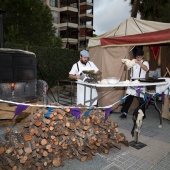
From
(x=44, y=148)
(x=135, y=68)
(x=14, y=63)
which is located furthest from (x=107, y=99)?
(x=44, y=148)

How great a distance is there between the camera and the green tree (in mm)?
11352

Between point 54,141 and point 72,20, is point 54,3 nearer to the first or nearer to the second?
point 72,20

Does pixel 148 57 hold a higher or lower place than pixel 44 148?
higher

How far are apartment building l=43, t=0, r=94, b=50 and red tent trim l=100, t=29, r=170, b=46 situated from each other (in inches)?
1271

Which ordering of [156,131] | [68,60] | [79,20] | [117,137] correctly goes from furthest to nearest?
[79,20] → [68,60] → [156,131] → [117,137]

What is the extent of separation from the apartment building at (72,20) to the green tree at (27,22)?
24.2m

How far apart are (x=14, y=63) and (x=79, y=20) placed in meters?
39.1

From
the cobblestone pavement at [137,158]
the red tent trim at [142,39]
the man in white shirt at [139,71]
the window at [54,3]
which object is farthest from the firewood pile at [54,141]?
the window at [54,3]

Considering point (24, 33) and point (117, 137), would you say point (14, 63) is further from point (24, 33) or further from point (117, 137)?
point (24, 33)

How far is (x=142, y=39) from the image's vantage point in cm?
516

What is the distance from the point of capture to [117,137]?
12.6 ft

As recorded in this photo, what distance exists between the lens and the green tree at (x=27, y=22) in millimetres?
11352

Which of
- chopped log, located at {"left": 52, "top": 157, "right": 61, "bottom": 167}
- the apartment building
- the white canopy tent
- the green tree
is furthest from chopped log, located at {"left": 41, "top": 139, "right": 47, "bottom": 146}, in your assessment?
the apartment building

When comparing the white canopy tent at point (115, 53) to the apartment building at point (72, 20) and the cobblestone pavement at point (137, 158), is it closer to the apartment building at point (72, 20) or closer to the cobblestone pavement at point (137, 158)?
the cobblestone pavement at point (137, 158)
